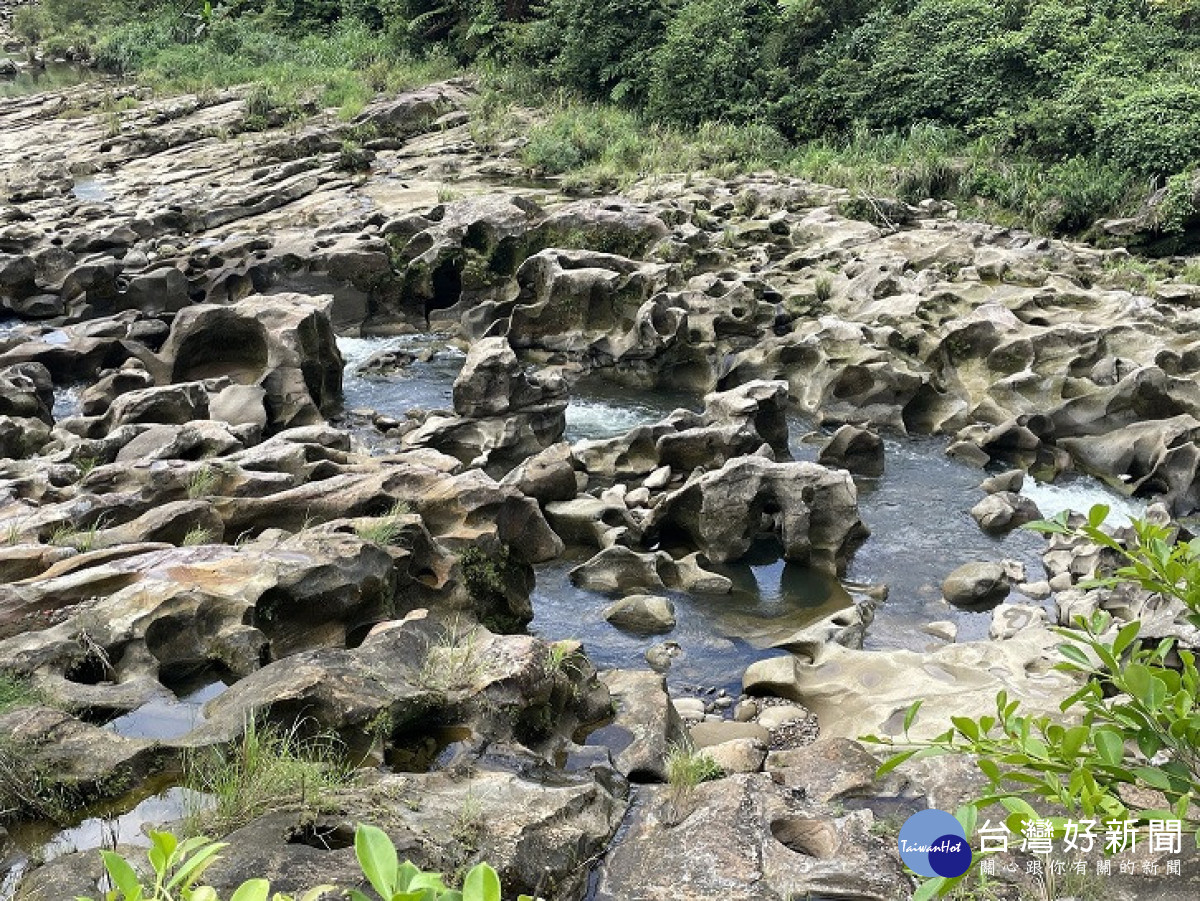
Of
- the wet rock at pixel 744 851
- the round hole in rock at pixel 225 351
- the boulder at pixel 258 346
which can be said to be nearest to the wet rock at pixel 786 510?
A: the wet rock at pixel 744 851

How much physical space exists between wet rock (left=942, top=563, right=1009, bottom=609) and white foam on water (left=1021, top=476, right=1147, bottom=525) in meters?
2.22

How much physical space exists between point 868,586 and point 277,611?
6023mm

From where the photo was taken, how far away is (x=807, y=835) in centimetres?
554

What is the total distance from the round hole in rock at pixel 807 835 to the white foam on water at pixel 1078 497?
802cm

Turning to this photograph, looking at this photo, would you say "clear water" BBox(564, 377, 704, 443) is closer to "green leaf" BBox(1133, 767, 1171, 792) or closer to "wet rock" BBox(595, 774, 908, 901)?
"wet rock" BBox(595, 774, 908, 901)

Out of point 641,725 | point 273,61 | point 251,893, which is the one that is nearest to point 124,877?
point 251,893

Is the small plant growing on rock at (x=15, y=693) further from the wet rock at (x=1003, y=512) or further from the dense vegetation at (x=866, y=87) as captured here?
the dense vegetation at (x=866, y=87)

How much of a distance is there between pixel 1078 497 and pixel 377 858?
12794 mm

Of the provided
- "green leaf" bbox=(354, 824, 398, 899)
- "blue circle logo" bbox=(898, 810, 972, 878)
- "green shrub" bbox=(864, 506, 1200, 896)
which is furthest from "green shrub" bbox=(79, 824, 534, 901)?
"green shrub" bbox=(864, 506, 1200, 896)

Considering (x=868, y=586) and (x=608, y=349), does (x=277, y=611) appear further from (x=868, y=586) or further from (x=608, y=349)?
(x=608, y=349)

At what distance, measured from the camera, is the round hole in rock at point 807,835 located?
5.43 m

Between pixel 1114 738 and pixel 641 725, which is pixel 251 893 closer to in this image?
pixel 1114 738

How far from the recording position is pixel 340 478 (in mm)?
9398

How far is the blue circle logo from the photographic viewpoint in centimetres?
213
